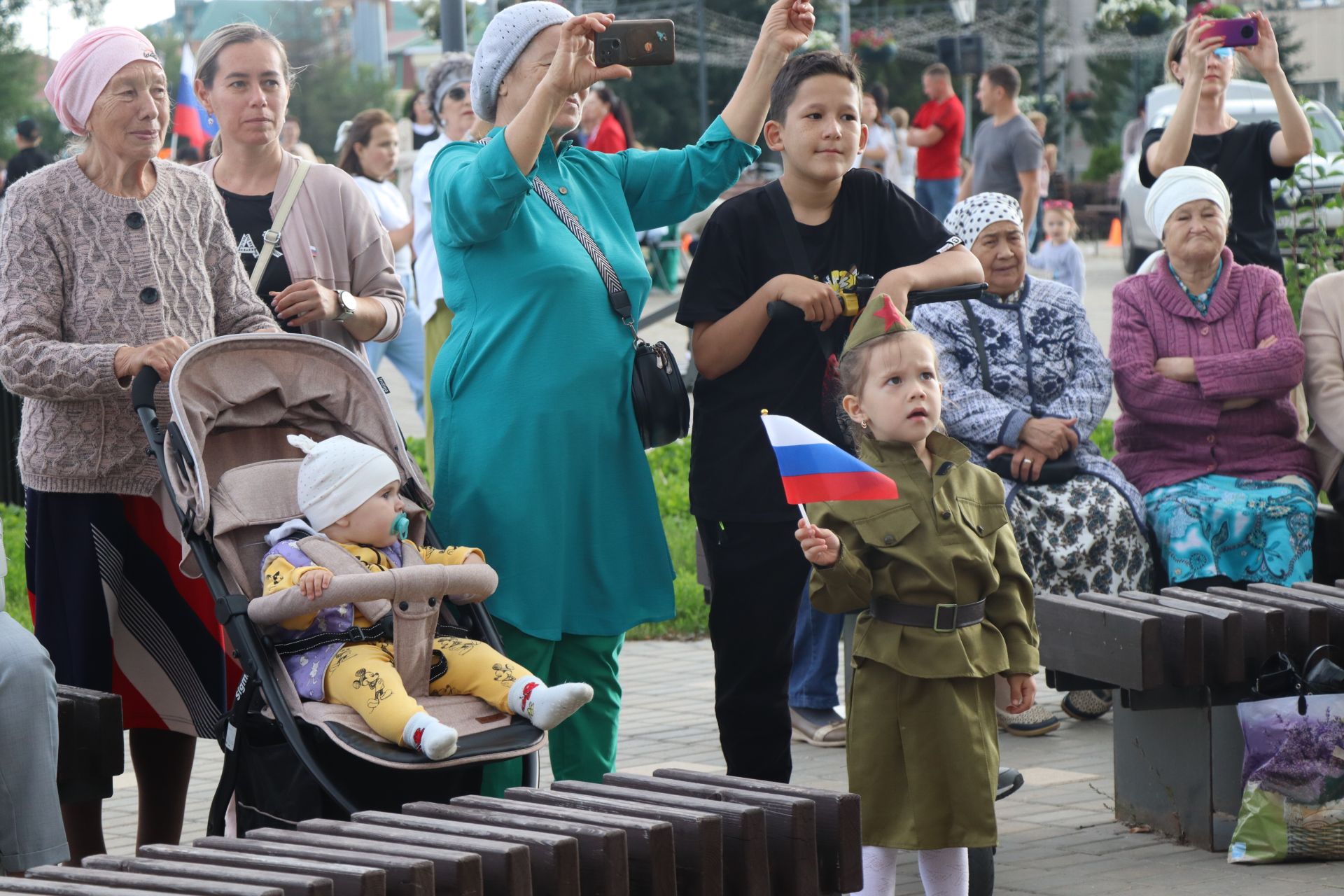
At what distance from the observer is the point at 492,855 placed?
3.08 m

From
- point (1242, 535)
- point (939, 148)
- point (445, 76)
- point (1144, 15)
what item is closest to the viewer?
point (1242, 535)

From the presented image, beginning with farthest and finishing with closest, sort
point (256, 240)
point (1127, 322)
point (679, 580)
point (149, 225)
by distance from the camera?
point (679, 580), point (1127, 322), point (256, 240), point (149, 225)

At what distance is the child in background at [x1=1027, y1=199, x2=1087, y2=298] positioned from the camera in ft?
45.9

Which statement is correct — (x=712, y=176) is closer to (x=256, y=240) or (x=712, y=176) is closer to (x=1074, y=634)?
(x=256, y=240)

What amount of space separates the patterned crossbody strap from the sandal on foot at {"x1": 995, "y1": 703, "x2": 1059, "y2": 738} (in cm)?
250

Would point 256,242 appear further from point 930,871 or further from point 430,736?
point 930,871

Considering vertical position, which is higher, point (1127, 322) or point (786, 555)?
point (1127, 322)

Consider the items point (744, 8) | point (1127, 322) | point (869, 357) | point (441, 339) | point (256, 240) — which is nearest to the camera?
point (869, 357)

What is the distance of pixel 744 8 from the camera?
4884 cm

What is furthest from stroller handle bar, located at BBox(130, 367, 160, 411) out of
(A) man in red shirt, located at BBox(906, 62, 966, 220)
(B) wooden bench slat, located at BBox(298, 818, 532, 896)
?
(A) man in red shirt, located at BBox(906, 62, 966, 220)

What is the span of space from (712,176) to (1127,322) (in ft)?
7.87

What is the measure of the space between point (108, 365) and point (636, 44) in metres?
1.46

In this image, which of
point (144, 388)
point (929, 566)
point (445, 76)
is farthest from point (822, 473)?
point (445, 76)

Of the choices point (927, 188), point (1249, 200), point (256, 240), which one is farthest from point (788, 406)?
point (927, 188)
